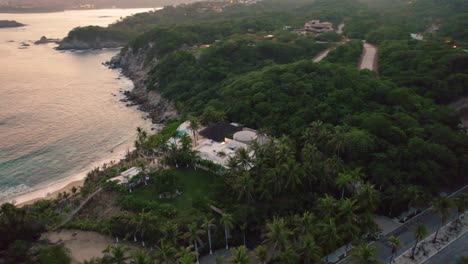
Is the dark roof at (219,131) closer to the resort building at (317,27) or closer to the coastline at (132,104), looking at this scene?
the coastline at (132,104)

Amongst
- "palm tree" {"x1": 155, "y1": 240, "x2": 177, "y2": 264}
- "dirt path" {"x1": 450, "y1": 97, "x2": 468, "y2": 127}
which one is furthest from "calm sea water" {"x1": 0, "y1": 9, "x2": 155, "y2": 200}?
"dirt path" {"x1": 450, "y1": 97, "x2": 468, "y2": 127}

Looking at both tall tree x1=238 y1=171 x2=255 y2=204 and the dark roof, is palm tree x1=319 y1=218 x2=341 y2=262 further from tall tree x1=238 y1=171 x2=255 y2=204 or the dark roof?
the dark roof

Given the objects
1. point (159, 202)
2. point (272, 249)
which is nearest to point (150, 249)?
point (159, 202)

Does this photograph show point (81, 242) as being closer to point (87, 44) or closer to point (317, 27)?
point (317, 27)

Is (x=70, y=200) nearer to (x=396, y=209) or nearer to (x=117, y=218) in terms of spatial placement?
(x=117, y=218)

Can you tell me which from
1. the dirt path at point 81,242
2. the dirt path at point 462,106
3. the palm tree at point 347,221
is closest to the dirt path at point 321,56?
the dirt path at point 462,106

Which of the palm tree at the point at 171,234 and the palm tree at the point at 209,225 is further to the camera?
the palm tree at the point at 209,225

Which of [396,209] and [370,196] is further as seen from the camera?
[396,209]
